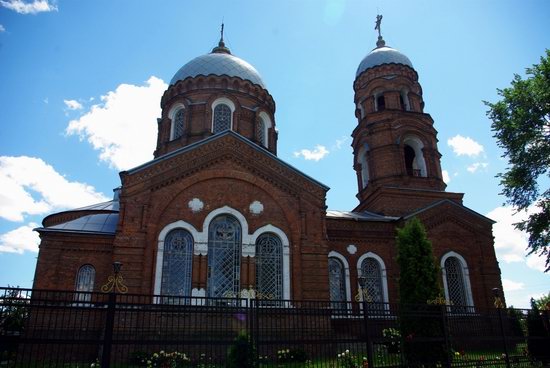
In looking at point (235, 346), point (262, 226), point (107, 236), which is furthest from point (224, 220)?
point (235, 346)

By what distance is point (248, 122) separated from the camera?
21031mm

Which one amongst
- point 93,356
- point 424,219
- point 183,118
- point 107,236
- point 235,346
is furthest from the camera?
point 183,118

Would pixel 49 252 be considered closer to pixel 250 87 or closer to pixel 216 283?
pixel 216 283

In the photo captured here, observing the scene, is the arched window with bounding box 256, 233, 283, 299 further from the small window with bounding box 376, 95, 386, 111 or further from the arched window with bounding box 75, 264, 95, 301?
the small window with bounding box 376, 95, 386, 111

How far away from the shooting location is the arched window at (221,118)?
20500mm

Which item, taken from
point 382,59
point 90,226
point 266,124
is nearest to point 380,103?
point 382,59

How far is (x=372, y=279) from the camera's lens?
18.0 m

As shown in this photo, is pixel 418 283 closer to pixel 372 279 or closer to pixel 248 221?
pixel 372 279

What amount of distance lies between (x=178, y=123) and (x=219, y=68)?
3642 mm

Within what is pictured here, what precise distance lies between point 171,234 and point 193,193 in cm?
160

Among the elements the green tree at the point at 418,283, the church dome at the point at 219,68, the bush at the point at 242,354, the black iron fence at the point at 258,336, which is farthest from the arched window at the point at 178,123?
the bush at the point at 242,354

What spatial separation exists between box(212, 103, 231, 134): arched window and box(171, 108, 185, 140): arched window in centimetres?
164

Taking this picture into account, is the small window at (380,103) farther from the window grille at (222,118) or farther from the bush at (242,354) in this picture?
the bush at (242,354)

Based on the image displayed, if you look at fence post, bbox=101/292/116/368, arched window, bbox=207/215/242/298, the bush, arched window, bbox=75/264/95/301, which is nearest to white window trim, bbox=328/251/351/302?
arched window, bbox=207/215/242/298
